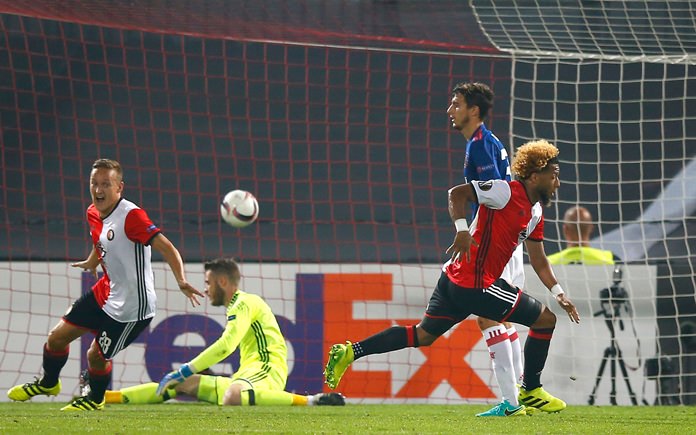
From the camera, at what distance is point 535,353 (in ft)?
23.1

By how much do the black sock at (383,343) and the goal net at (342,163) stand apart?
2.63 metres

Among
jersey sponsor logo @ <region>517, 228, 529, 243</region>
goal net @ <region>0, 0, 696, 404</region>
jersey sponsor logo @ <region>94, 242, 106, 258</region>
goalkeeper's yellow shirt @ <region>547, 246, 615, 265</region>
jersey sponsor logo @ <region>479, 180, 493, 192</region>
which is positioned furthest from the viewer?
goalkeeper's yellow shirt @ <region>547, 246, 615, 265</region>

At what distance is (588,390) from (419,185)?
2438 mm

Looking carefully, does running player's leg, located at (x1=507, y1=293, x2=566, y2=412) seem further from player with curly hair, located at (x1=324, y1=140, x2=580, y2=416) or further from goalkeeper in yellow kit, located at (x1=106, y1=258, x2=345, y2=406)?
goalkeeper in yellow kit, located at (x1=106, y1=258, x2=345, y2=406)

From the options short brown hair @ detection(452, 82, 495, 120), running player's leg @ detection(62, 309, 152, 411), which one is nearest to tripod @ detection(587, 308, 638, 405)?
short brown hair @ detection(452, 82, 495, 120)

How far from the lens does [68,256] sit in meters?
10.2

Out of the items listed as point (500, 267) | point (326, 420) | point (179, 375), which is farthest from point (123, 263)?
point (500, 267)

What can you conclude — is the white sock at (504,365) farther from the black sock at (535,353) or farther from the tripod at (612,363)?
the tripod at (612,363)

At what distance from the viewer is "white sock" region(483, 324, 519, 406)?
7.11 metres

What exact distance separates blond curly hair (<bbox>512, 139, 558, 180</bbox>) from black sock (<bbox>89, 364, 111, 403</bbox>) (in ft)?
9.18

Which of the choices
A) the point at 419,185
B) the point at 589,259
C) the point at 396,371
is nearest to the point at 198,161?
the point at 419,185

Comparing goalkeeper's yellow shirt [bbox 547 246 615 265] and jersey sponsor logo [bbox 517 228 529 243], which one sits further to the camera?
goalkeeper's yellow shirt [bbox 547 246 615 265]

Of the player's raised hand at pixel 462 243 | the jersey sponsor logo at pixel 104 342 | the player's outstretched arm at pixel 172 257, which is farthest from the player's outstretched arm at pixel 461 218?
the jersey sponsor logo at pixel 104 342

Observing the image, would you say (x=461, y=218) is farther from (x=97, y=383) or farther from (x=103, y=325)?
(x=97, y=383)
